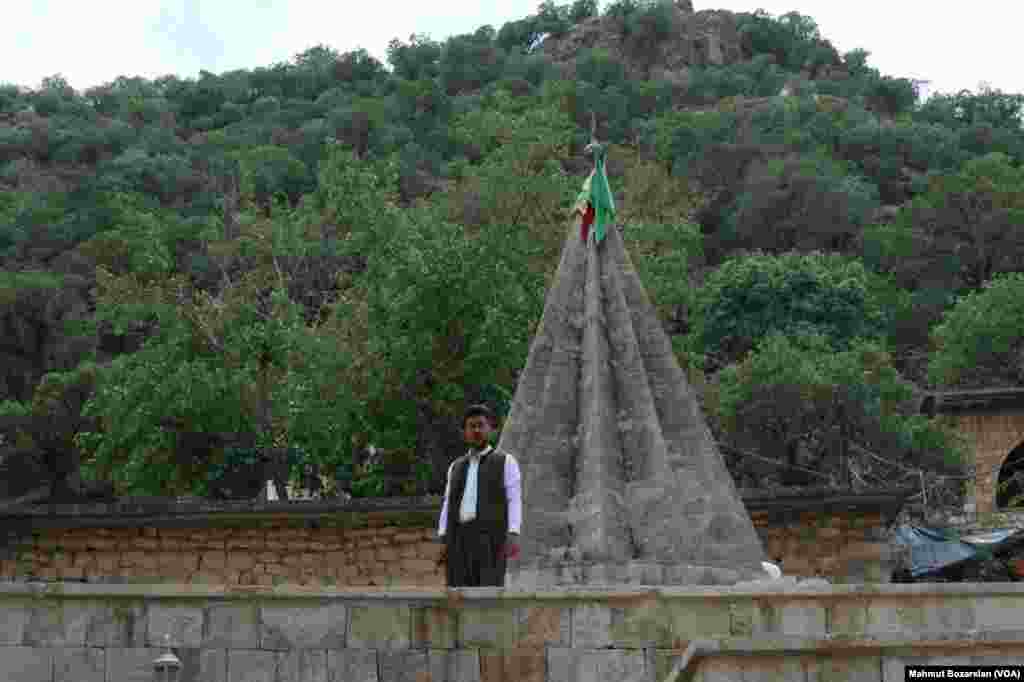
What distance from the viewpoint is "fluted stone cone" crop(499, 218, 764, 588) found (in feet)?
48.0

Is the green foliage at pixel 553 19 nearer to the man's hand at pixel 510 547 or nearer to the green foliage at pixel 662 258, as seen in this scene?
the green foliage at pixel 662 258

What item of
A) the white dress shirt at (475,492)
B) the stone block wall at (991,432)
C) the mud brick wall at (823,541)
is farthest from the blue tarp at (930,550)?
the stone block wall at (991,432)

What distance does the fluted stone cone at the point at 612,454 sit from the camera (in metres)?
14.6

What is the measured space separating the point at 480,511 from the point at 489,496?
0.11 metres

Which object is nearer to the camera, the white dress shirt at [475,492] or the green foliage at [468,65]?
the white dress shirt at [475,492]

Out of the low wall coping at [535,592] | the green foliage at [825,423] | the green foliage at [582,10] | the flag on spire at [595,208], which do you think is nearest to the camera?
the low wall coping at [535,592]

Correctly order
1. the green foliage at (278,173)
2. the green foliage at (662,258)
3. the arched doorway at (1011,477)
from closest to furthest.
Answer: the green foliage at (662,258), the arched doorway at (1011,477), the green foliage at (278,173)

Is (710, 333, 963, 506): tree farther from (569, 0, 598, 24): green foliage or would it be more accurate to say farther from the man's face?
(569, 0, 598, 24): green foliage

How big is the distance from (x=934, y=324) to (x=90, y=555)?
1559 inches

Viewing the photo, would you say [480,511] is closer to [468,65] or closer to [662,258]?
[662,258]

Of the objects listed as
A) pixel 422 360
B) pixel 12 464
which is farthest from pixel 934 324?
pixel 422 360

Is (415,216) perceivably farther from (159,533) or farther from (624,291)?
(624,291)

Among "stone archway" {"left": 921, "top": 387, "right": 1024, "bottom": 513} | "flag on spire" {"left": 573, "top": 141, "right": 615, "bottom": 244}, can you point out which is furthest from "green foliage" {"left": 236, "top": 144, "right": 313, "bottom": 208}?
"flag on spire" {"left": 573, "top": 141, "right": 615, "bottom": 244}

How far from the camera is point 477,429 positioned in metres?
11.6
